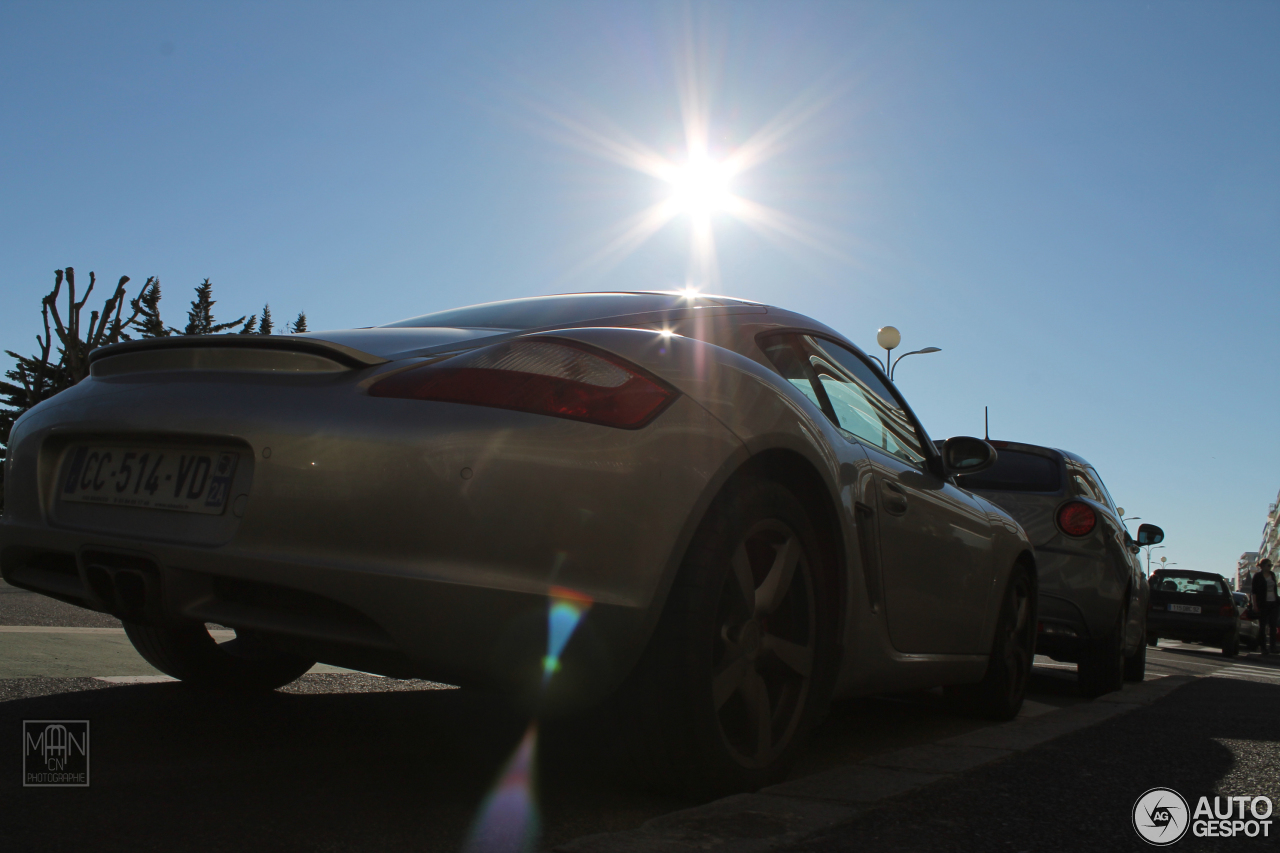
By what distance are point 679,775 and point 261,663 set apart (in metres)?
1.83

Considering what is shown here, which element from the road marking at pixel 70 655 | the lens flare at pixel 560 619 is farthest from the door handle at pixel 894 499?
the road marking at pixel 70 655

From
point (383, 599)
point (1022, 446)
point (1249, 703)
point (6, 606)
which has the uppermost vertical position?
point (1022, 446)

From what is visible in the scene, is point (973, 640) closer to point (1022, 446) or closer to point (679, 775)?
point (679, 775)

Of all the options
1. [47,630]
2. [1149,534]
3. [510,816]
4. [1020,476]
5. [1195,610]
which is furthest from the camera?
[1195,610]

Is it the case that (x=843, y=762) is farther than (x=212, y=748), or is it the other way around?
(x=843, y=762)

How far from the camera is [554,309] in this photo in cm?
311

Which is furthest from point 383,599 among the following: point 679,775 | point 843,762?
point 843,762

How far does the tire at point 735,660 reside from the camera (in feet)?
7.34

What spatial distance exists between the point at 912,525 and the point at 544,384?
1.65 meters

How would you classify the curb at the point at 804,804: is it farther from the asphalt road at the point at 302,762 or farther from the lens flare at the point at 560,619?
the lens flare at the point at 560,619

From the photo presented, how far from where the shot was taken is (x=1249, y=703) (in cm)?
593

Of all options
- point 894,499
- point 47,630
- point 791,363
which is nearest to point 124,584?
point 791,363

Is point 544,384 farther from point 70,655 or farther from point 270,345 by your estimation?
point 70,655

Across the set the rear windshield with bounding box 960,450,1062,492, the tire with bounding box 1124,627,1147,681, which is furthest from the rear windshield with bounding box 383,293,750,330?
the tire with bounding box 1124,627,1147,681
